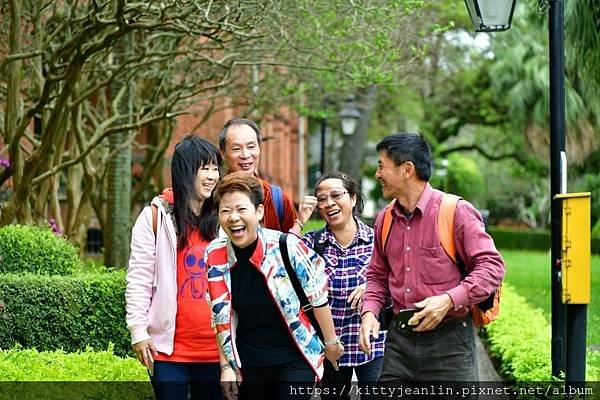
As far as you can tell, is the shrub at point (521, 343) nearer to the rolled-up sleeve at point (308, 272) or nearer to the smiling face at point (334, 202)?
the smiling face at point (334, 202)

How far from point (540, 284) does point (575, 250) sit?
1612cm

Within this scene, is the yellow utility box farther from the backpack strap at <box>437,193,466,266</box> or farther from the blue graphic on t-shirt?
the blue graphic on t-shirt

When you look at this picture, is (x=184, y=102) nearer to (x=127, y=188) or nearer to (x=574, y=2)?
(x=127, y=188)

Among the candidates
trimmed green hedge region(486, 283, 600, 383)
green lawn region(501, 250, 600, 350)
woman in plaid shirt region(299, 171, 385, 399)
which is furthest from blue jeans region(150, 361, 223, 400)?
green lawn region(501, 250, 600, 350)

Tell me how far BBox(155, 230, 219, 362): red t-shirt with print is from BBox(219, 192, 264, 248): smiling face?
0.44m

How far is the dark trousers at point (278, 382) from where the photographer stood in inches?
217

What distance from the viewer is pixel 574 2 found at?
1738cm

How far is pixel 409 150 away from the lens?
18.8 feet

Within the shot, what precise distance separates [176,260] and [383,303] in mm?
1073

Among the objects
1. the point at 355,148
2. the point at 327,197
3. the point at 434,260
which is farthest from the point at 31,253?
the point at 355,148

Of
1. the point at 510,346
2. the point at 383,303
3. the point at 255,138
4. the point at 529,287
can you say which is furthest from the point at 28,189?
the point at 529,287

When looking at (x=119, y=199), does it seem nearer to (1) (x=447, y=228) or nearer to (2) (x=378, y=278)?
(2) (x=378, y=278)

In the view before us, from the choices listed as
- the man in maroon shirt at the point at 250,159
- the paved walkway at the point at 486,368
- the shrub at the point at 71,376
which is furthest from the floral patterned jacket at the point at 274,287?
the paved walkway at the point at 486,368

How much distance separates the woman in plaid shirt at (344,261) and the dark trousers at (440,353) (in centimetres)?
123
